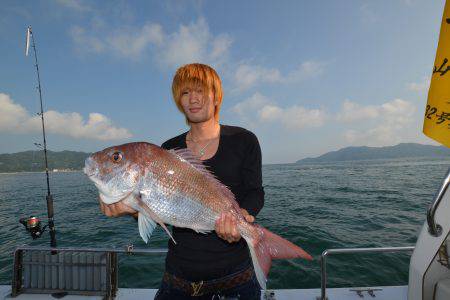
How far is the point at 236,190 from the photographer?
3055 millimetres

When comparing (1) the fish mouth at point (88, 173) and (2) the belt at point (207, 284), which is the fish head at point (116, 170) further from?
(2) the belt at point (207, 284)

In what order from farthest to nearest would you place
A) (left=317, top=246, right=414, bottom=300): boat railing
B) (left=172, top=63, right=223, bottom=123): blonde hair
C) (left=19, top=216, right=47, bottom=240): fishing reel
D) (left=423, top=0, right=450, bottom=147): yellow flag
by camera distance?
1. (left=19, top=216, right=47, bottom=240): fishing reel
2. (left=317, top=246, right=414, bottom=300): boat railing
3. (left=172, top=63, right=223, bottom=123): blonde hair
4. (left=423, top=0, right=450, bottom=147): yellow flag

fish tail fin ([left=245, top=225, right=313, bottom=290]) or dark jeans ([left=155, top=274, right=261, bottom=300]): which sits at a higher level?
fish tail fin ([left=245, top=225, right=313, bottom=290])

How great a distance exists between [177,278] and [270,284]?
6332mm

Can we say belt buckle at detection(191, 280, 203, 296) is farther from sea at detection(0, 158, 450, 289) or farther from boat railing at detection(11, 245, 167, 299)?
sea at detection(0, 158, 450, 289)

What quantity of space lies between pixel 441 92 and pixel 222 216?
2.35 meters

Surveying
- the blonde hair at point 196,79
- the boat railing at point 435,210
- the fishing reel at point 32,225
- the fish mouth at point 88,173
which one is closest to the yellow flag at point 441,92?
the boat railing at point 435,210

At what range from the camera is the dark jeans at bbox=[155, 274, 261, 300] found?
271 cm

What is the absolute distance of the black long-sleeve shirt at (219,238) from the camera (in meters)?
2.70

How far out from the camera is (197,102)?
9.83 feet

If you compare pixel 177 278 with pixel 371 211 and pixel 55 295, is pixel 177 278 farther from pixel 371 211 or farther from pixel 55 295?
pixel 371 211

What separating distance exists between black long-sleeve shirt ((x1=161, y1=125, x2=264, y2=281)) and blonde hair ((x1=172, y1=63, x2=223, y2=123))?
1.75 ft

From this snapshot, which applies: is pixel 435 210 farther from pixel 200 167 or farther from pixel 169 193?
pixel 169 193

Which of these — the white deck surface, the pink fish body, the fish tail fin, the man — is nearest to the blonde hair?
the man
